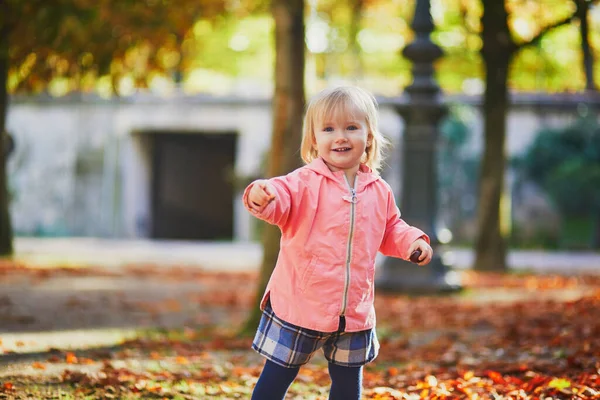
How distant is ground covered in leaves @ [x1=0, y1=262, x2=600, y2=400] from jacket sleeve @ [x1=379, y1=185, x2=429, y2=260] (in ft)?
3.82

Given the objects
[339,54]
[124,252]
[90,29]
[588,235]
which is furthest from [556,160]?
[90,29]

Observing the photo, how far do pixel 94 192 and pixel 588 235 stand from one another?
14.8 metres

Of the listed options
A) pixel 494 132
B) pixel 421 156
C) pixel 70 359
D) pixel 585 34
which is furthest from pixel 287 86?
pixel 585 34

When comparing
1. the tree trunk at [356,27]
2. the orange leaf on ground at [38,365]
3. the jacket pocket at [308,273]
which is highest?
the tree trunk at [356,27]

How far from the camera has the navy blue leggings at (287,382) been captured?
365cm

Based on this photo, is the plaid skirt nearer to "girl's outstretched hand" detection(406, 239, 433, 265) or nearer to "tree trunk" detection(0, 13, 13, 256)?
"girl's outstretched hand" detection(406, 239, 433, 265)

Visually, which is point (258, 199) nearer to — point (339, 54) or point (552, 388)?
point (552, 388)

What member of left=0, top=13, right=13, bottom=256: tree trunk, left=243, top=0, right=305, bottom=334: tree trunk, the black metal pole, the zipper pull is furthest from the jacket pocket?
left=0, top=13, right=13, bottom=256: tree trunk

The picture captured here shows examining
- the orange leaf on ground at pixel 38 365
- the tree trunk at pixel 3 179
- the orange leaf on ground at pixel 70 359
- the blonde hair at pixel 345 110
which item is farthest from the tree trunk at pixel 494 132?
the blonde hair at pixel 345 110

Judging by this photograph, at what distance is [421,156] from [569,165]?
12.0 meters

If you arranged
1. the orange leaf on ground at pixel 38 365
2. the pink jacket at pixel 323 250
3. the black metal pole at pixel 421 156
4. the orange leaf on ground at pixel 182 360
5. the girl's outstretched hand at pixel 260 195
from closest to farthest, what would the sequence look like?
the girl's outstretched hand at pixel 260 195
the pink jacket at pixel 323 250
the orange leaf on ground at pixel 38 365
the orange leaf on ground at pixel 182 360
the black metal pole at pixel 421 156

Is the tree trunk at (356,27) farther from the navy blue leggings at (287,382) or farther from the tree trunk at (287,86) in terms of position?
the navy blue leggings at (287,382)

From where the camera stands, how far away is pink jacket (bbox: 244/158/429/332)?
3580 millimetres

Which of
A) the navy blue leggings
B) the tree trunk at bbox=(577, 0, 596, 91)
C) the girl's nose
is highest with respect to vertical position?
the tree trunk at bbox=(577, 0, 596, 91)
